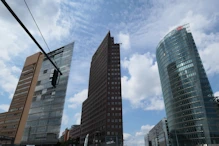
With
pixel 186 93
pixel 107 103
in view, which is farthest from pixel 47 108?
pixel 186 93

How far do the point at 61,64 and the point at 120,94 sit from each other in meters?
52.0

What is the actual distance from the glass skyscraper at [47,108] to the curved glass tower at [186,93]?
68.8 meters

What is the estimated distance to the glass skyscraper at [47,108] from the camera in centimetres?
6062

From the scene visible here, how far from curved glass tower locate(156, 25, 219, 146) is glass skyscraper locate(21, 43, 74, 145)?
2710 inches

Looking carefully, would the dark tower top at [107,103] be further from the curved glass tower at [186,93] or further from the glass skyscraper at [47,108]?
the glass skyscraper at [47,108]

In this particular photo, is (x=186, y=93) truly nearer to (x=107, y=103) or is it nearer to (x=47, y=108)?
(x=107, y=103)

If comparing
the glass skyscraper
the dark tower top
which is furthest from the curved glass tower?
the glass skyscraper

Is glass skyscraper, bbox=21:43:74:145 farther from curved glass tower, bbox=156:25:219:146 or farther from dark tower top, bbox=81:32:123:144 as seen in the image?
curved glass tower, bbox=156:25:219:146

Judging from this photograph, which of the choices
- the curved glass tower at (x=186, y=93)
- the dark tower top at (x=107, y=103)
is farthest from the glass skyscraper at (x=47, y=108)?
the curved glass tower at (x=186, y=93)

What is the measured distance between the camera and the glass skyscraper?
199 feet

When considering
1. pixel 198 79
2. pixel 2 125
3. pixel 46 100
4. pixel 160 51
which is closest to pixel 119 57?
pixel 160 51

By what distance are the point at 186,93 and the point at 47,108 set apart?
76527 millimetres

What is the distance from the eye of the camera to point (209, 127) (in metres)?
84.6

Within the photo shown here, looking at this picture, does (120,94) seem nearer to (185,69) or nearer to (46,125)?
(185,69)
